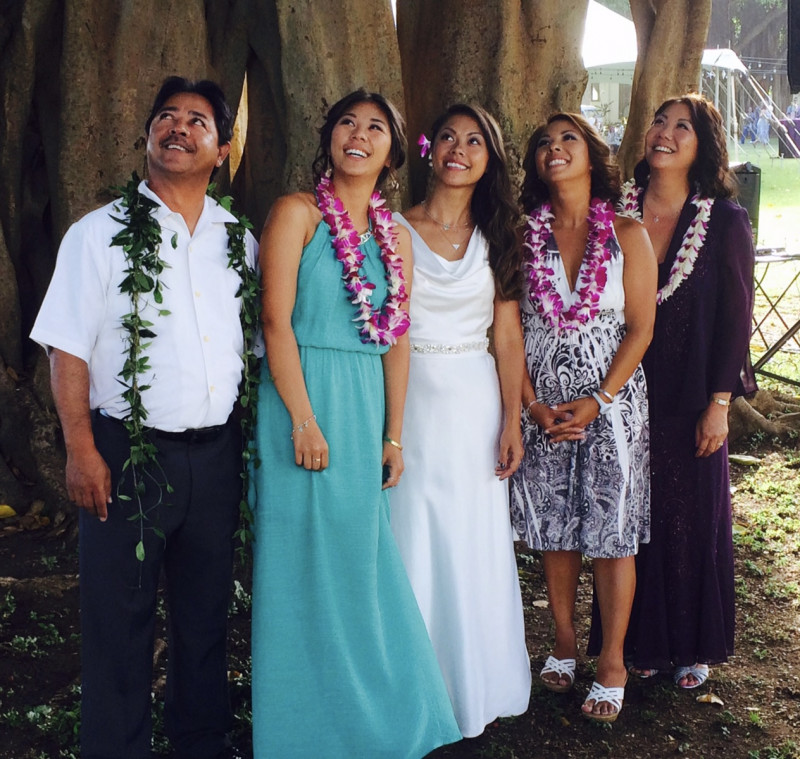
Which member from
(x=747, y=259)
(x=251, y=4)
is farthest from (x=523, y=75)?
(x=747, y=259)

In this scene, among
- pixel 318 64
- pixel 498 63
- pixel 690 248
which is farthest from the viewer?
pixel 498 63

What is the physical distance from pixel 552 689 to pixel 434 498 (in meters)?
1.00

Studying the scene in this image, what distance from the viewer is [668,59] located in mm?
6355

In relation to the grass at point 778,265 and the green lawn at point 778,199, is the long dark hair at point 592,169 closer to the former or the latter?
the grass at point 778,265

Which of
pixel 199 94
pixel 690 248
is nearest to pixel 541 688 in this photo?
pixel 690 248

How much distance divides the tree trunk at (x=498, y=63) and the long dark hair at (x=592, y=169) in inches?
48.4

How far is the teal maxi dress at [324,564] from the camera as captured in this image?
315 centimetres

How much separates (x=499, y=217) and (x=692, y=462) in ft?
3.93

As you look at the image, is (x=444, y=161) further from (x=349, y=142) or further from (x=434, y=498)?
(x=434, y=498)

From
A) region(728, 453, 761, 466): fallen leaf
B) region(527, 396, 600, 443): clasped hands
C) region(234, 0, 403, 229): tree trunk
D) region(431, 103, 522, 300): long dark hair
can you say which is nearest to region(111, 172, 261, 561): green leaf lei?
region(431, 103, 522, 300): long dark hair

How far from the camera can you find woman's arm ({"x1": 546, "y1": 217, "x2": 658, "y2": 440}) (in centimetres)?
361

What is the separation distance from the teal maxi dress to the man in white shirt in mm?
168

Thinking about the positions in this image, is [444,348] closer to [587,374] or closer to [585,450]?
[587,374]

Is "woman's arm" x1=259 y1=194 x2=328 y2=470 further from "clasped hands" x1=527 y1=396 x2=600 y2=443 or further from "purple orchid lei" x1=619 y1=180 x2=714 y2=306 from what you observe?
"purple orchid lei" x1=619 y1=180 x2=714 y2=306
